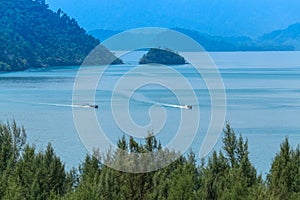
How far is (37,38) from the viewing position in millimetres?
72750

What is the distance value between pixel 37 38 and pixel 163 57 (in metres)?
17.0

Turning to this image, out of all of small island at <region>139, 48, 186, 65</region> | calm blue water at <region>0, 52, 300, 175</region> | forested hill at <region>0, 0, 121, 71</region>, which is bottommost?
calm blue water at <region>0, 52, 300, 175</region>

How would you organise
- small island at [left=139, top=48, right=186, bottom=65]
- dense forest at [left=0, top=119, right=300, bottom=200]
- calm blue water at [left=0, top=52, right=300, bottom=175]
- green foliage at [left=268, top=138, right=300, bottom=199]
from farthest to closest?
1. small island at [left=139, top=48, right=186, bottom=65]
2. calm blue water at [left=0, top=52, right=300, bottom=175]
3. green foliage at [left=268, top=138, right=300, bottom=199]
4. dense forest at [left=0, top=119, right=300, bottom=200]

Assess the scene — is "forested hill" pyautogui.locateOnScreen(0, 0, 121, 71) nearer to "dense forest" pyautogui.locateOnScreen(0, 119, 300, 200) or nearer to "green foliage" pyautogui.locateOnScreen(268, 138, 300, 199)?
"dense forest" pyautogui.locateOnScreen(0, 119, 300, 200)

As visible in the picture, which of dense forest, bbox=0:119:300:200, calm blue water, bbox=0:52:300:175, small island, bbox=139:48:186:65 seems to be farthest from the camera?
small island, bbox=139:48:186:65

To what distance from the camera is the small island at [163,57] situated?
62.3 metres

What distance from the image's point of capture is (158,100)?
103 ft

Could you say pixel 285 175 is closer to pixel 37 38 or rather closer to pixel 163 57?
pixel 163 57

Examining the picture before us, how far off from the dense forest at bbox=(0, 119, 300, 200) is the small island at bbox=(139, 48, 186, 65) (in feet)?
156

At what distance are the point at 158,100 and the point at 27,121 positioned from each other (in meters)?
7.59

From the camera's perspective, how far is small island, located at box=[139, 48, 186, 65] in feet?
205

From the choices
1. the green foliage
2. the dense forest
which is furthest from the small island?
the green foliage

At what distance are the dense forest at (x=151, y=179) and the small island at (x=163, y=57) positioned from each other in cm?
4744

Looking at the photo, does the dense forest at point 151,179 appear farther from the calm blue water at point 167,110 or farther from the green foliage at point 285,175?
the calm blue water at point 167,110
